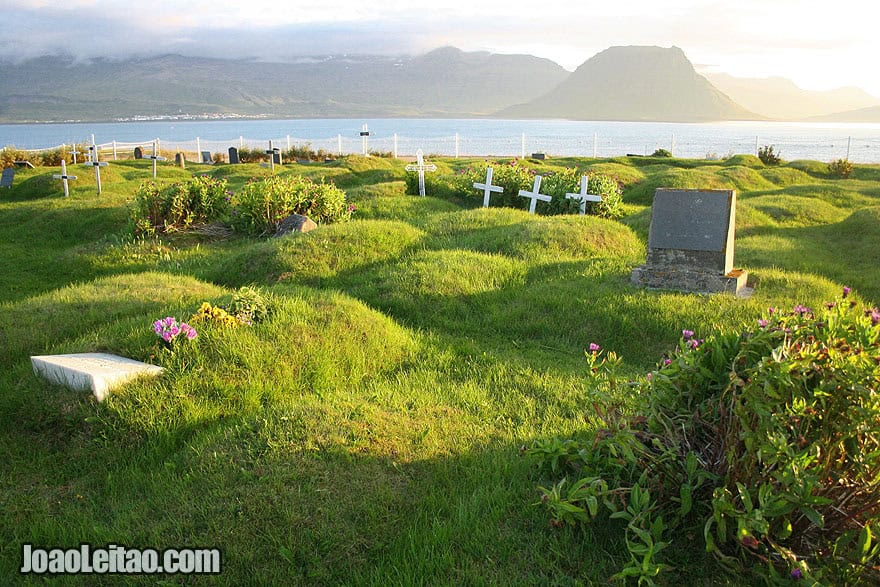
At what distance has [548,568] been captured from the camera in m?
3.03

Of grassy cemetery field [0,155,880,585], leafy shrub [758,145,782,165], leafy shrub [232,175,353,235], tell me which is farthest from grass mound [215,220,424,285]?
leafy shrub [758,145,782,165]

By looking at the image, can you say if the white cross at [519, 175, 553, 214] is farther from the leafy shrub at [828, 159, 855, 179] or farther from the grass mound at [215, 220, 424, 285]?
the leafy shrub at [828, 159, 855, 179]

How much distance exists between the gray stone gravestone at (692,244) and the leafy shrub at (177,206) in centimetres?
784

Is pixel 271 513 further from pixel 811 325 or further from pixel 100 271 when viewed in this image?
pixel 100 271

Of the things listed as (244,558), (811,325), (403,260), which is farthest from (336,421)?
(403,260)

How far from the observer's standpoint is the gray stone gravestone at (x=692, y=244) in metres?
7.71

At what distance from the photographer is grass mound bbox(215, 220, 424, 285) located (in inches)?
339

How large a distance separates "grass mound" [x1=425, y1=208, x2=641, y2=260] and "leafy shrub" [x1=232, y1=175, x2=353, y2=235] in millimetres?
1932

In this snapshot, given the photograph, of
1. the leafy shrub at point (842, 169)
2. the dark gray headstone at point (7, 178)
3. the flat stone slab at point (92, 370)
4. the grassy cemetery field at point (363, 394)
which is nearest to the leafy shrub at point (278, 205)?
the grassy cemetery field at point (363, 394)

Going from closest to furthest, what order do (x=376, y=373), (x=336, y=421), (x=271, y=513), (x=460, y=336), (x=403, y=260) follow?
1. (x=271, y=513)
2. (x=336, y=421)
3. (x=376, y=373)
4. (x=460, y=336)
5. (x=403, y=260)

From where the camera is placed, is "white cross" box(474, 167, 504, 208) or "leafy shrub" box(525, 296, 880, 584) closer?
"leafy shrub" box(525, 296, 880, 584)

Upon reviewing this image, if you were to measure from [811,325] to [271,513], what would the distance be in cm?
287

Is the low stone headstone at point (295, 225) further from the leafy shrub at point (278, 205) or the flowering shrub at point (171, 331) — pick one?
the flowering shrub at point (171, 331)

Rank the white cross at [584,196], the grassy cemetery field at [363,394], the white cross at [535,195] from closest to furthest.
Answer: the grassy cemetery field at [363,394], the white cross at [584,196], the white cross at [535,195]
